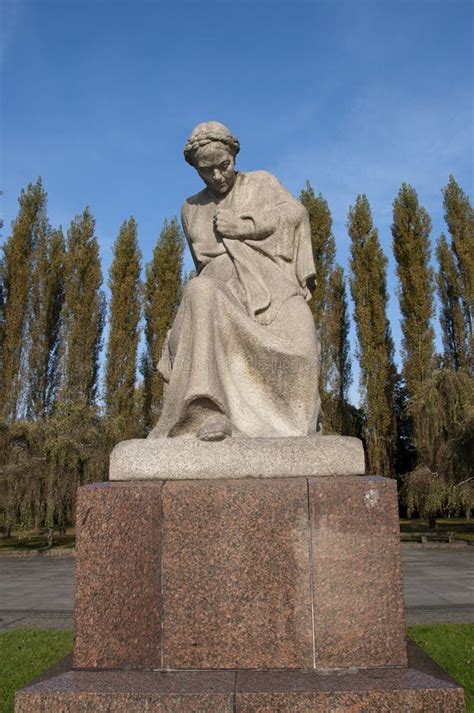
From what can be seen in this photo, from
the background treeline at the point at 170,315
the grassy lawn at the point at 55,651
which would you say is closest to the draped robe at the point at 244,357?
the grassy lawn at the point at 55,651

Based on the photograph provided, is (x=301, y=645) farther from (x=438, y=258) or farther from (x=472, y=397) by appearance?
(x=438, y=258)

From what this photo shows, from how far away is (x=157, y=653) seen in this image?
261 centimetres

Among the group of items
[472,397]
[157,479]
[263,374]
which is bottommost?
[157,479]

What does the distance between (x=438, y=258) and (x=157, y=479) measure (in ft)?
79.7

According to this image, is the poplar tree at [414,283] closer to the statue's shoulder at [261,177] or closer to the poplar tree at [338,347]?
the poplar tree at [338,347]

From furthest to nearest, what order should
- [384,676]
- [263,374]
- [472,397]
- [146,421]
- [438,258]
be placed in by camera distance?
[438,258]
[146,421]
[472,397]
[263,374]
[384,676]

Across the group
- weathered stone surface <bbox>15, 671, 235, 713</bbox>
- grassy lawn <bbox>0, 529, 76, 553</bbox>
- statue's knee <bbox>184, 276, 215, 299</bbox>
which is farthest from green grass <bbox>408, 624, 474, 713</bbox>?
grassy lawn <bbox>0, 529, 76, 553</bbox>

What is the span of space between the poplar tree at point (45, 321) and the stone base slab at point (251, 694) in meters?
20.0

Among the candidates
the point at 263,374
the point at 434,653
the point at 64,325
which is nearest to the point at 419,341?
the point at 64,325

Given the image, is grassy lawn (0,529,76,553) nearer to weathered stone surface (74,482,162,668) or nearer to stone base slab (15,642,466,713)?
weathered stone surface (74,482,162,668)

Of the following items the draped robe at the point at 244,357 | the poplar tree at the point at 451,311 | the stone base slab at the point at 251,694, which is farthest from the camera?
the poplar tree at the point at 451,311

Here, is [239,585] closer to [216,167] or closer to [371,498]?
[371,498]

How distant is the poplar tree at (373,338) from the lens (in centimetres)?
2162

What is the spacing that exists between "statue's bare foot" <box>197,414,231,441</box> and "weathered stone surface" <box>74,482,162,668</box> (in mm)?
384
